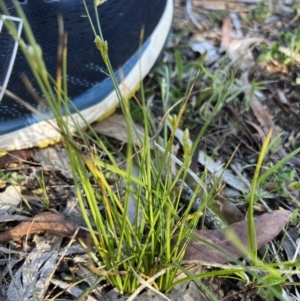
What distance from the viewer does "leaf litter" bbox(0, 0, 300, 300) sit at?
→ 29.9 inches

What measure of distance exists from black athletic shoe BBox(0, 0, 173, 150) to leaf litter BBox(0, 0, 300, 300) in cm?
5

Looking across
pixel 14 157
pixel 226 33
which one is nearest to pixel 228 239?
pixel 14 157

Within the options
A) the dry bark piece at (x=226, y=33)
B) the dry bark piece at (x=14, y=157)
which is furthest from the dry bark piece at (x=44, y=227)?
the dry bark piece at (x=226, y=33)

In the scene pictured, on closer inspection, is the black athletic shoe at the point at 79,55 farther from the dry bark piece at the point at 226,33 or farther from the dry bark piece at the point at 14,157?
the dry bark piece at the point at 226,33

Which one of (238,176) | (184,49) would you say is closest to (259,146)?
(238,176)

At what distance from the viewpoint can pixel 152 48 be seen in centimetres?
106

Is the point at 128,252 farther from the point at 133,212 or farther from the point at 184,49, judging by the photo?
the point at 184,49

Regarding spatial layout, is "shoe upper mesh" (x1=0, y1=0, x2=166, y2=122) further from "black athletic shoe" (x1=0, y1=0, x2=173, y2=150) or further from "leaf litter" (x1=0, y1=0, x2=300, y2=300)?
"leaf litter" (x1=0, y1=0, x2=300, y2=300)

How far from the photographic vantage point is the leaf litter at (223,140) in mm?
760

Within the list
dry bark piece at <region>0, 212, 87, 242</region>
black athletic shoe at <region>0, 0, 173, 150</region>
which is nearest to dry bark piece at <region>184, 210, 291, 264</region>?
dry bark piece at <region>0, 212, 87, 242</region>

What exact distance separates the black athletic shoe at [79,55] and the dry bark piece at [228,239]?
0.30m

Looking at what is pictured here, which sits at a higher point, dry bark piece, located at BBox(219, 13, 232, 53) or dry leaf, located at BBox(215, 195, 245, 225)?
dry bark piece, located at BBox(219, 13, 232, 53)

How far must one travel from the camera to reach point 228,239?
740 mm

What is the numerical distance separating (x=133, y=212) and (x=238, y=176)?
0.22m
